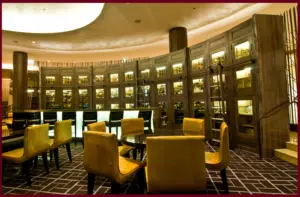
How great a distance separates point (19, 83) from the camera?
8938 millimetres

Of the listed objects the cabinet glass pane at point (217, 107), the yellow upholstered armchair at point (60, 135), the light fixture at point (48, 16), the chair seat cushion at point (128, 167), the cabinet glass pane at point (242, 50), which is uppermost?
the light fixture at point (48, 16)

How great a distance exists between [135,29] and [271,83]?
5283 millimetres

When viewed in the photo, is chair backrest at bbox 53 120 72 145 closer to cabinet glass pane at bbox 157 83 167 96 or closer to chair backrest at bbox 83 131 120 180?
chair backrest at bbox 83 131 120 180

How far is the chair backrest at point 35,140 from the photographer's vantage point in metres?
2.73

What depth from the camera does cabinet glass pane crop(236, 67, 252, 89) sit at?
4.28m

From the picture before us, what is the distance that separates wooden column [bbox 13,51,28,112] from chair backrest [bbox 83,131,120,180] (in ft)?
28.9

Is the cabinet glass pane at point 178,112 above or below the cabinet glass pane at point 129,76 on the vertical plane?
below

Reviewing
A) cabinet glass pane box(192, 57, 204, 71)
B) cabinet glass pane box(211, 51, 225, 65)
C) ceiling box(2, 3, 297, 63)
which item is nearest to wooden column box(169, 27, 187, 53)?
ceiling box(2, 3, 297, 63)

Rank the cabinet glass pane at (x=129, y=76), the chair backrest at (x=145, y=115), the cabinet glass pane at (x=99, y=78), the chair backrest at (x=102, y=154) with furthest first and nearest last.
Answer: the cabinet glass pane at (x=99, y=78) → the cabinet glass pane at (x=129, y=76) → the chair backrest at (x=145, y=115) → the chair backrest at (x=102, y=154)

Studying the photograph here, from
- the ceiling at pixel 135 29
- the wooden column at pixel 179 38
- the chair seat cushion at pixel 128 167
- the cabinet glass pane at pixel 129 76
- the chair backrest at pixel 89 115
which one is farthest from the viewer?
the cabinet glass pane at pixel 129 76

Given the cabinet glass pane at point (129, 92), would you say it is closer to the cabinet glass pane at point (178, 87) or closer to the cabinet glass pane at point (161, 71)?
the cabinet glass pane at point (161, 71)

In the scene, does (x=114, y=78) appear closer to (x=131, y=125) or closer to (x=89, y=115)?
(x=89, y=115)

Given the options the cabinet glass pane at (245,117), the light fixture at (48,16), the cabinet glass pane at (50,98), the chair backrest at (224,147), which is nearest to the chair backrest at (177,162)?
the chair backrest at (224,147)

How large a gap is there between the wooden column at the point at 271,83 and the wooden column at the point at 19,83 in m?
10.1
